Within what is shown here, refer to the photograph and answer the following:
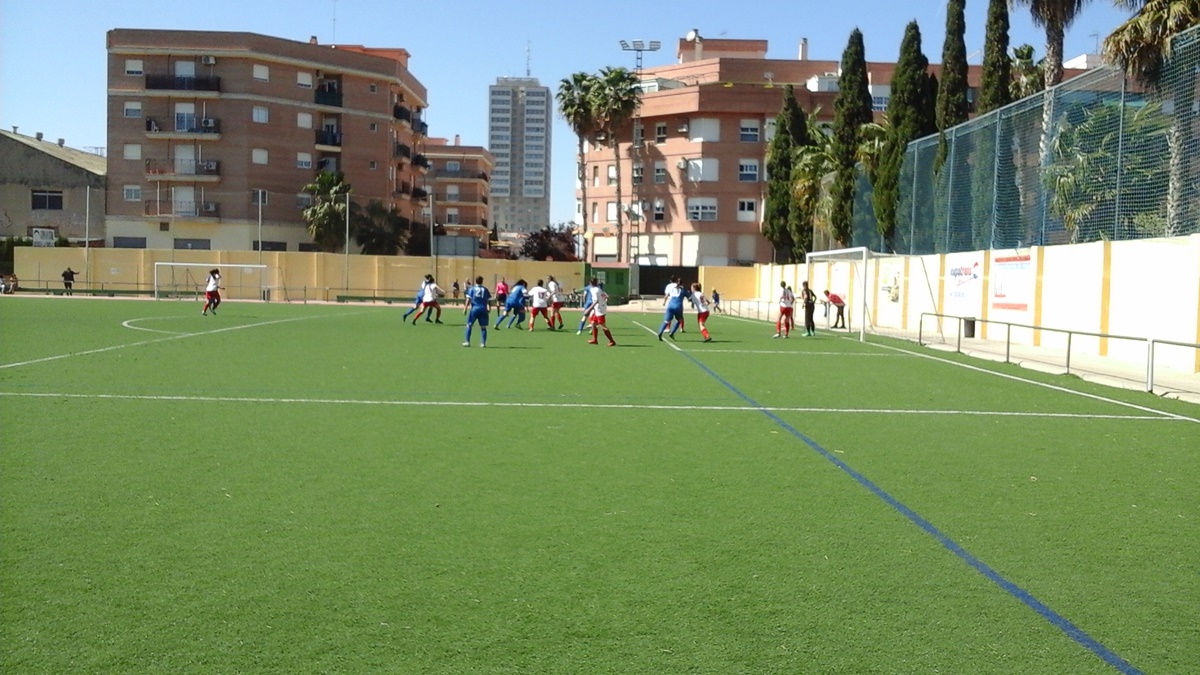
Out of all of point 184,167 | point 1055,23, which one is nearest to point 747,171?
point 184,167

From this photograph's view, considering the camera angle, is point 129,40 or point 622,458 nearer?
point 622,458

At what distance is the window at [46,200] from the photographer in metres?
72.1

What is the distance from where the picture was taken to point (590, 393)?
15.2m

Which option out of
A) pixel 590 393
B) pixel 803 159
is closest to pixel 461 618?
pixel 590 393

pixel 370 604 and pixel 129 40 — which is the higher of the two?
pixel 129 40

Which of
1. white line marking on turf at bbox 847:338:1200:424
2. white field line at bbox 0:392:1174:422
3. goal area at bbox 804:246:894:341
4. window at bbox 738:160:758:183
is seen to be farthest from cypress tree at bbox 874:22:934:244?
window at bbox 738:160:758:183

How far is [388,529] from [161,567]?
1.43 meters

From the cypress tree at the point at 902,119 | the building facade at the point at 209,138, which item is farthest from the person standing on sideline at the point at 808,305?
the building facade at the point at 209,138

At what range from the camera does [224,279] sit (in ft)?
206

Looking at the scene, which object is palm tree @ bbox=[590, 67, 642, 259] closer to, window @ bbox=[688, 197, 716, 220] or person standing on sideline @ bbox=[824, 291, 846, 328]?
window @ bbox=[688, 197, 716, 220]

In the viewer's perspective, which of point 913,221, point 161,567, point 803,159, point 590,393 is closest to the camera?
point 161,567

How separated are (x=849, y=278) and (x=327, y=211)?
4017cm

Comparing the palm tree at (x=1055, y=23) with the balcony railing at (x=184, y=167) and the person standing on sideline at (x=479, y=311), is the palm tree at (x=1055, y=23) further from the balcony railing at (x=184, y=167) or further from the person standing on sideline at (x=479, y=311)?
the balcony railing at (x=184, y=167)

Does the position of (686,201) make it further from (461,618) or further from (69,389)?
(461,618)
